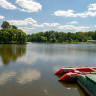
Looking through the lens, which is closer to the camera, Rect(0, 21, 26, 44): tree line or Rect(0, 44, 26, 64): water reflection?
Rect(0, 44, 26, 64): water reflection

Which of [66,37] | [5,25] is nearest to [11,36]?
[5,25]

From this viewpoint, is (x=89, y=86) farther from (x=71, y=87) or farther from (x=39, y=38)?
(x=39, y=38)

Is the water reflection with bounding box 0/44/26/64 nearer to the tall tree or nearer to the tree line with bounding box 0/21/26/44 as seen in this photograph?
the tree line with bounding box 0/21/26/44

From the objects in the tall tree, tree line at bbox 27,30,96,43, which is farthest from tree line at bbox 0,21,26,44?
tree line at bbox 27,30,96,43

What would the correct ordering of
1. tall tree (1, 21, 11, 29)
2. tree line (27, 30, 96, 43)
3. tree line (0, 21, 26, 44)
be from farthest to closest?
tree line (27, 30, 96, 43)
tall tree (1, 21, 11, 29)
tree line (0, 21, 26, 44)

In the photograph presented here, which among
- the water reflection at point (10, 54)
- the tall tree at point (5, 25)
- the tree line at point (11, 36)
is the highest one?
the tall tree at point (5, 25)

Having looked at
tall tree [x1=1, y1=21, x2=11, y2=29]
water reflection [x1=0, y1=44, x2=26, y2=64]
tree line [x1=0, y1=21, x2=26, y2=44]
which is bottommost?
water reflection [x1=0, y1=44, x2=26, y2=64]

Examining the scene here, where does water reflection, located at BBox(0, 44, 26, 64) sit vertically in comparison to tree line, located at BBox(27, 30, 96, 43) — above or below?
below

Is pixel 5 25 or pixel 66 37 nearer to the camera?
pixel 5 25

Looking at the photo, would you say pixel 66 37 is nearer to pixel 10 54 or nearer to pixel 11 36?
pixel 11 36

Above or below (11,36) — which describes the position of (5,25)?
above

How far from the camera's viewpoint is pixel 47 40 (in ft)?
603

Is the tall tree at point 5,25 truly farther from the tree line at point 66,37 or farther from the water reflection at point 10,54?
the water reflection at point 10,54

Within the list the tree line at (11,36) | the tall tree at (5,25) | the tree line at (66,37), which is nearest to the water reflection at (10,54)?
the tree line at (11,36)
